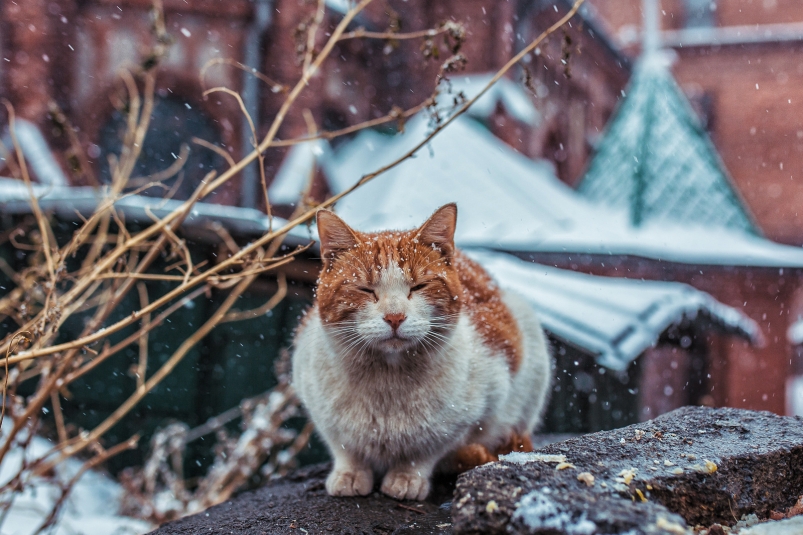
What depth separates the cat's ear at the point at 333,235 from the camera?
174 centimetres

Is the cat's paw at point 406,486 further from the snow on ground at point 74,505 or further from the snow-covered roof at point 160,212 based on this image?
the snow-covered roof at point 160,212

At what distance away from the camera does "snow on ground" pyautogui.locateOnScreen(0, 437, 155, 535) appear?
405 centimetres

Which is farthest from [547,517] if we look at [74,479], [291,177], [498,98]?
[498,98]

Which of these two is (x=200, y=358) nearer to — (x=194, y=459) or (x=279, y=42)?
(x=194, y=459)

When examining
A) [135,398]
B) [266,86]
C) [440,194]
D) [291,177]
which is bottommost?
[135,398]

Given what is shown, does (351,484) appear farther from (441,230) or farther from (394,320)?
(441,230)

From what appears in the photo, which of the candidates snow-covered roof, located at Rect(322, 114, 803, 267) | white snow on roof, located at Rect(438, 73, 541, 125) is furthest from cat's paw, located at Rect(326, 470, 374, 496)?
white snow on roof, located at Rect(438, 73, 541, 125)

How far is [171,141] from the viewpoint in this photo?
9.38m

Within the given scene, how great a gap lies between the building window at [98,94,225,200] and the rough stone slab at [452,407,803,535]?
8400 mm

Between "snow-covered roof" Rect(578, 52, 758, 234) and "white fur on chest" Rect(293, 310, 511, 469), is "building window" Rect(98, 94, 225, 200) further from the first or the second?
"white fur on chest" Rect(293, 310, 511, 469)

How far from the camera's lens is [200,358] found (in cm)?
594

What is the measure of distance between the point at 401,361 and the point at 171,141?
859 centimetres

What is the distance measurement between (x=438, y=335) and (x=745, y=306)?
9.48 metres

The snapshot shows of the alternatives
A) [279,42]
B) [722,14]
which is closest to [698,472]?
[279,42]
